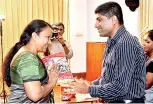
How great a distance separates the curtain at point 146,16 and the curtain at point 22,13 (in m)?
1.63

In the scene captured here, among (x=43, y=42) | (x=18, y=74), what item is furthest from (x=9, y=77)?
(x=43, y=42)

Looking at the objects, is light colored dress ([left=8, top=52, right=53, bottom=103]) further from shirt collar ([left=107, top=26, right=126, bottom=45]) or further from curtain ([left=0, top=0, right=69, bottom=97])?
curtain ([left=0, top=0, right=69, bottom=97])

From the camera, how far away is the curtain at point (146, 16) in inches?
170

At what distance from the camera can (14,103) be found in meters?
1.78

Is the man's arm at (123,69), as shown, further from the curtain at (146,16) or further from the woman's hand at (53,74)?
the curtain at (146,16)

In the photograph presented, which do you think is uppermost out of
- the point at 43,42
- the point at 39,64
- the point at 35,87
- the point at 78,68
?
the point at 43,42

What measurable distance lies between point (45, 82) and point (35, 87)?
0.51 ft

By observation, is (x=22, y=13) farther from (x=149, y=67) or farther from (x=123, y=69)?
(x=123, y=69)

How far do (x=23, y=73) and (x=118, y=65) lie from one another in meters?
0.59

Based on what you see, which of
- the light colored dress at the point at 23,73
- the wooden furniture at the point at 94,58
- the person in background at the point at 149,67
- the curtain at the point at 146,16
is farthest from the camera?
the wooden furniture at the point at 94,58

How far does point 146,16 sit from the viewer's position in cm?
440

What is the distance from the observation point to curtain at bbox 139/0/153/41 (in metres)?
4.31

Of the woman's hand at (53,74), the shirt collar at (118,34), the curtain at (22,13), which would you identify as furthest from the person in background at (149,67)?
the curtain at (22,13)

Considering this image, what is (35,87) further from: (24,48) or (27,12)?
(27,12)
